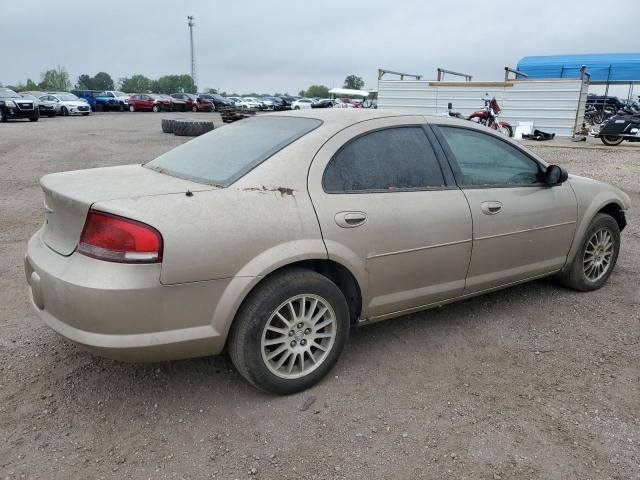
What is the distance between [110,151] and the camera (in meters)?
14.2

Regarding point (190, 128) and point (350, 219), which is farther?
point (190, 128)

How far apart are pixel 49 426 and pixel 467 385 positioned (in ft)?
7.46

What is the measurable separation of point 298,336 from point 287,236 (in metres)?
0.58

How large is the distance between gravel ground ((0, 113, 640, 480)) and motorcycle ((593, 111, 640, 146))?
13.0 metres

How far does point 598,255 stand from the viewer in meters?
4.53

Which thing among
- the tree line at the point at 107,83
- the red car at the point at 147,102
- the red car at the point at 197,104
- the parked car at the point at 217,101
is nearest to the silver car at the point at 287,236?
the red car at the point at 147,102

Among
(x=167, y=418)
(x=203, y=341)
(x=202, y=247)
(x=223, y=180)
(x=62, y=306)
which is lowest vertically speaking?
(x=167, y=418)

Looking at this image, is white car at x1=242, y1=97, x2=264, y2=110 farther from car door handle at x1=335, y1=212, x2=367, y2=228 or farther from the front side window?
car door handle at x1=335, y1=212, x2=367, y2=228

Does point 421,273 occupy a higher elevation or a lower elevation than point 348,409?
higher

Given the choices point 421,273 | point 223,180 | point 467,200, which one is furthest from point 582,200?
point 223,180

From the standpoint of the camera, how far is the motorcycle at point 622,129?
48.5 ft

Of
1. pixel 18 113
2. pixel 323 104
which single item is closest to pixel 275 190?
pixel 18 113

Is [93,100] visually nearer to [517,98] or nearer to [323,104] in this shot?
[323,104]

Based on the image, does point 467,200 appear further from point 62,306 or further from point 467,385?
point 62,306
